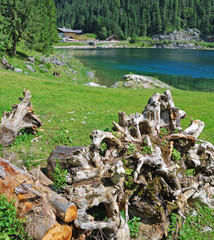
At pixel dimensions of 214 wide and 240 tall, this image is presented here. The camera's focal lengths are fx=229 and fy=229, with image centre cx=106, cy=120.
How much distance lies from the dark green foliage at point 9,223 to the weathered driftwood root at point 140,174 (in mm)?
1307

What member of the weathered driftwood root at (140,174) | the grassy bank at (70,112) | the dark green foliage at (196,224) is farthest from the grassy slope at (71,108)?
the dark green foliage at (196,224)

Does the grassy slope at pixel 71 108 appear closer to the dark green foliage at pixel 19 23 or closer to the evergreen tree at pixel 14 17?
the evergreen tree at pixel 14 17

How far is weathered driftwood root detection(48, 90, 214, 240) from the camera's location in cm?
608

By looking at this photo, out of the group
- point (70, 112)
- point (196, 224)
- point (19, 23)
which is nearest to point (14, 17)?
point (19, 23)

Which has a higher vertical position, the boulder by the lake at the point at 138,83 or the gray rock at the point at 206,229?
the boulder by the lake at the point at 138,83

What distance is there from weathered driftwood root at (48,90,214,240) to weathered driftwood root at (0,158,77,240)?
16.7 inches

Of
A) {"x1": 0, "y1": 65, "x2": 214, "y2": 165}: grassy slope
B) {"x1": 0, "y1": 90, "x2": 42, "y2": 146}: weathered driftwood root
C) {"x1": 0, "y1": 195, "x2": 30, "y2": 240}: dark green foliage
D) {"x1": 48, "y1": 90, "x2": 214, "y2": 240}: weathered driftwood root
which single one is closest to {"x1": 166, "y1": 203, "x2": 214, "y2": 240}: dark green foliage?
{"x1": 48, "y1": 90, "x2": 214, "y2": 240}: weathered driftwood root

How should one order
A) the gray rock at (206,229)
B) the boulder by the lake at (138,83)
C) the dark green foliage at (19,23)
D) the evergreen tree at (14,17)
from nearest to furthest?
the gray rock at (206,229)
the boulder by the lake at (138,83)
the evergreen tree at (14,17)
the dark green foliage at (19,23)

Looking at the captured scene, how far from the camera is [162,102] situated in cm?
905

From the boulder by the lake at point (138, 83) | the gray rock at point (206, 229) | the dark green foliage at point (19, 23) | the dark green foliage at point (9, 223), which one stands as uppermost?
the dark green foliage at point (19, 23)

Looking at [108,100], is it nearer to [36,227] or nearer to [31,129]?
[31,129]

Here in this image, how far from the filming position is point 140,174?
7.12m

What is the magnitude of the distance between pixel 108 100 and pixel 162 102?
13.5 m

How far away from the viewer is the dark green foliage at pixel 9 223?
16.8 ft
